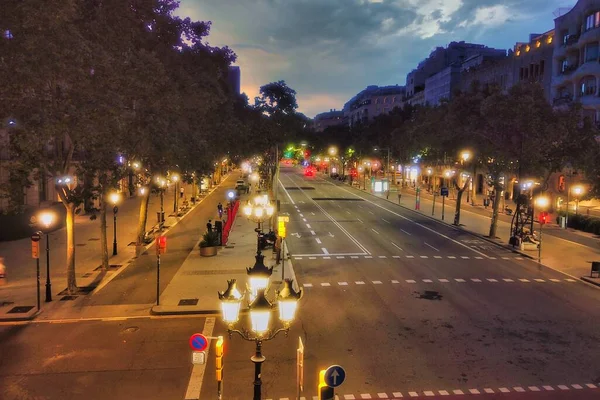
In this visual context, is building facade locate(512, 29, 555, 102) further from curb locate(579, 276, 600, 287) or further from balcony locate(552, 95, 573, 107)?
curb locate(579, 276, 600, 287)

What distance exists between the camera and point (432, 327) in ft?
54.9

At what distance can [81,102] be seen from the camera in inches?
704

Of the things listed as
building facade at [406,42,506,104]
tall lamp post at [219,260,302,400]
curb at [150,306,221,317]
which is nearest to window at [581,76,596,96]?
curb at [150,306,221,317]

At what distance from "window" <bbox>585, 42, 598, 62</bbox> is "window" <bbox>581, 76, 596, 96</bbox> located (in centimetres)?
190

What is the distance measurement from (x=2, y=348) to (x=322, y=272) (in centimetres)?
1435

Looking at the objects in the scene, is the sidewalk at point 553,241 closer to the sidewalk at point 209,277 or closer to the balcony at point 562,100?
the balcony at point 562,100

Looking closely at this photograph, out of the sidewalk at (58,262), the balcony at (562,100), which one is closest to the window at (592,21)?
the balcony at (562,100)

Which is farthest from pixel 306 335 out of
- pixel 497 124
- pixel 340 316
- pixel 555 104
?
pixel 555 104

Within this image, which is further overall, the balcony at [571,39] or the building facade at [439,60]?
the building facade at [439,60]

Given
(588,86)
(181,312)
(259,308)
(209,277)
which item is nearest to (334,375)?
(259,308)

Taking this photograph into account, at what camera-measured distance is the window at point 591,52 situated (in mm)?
46394

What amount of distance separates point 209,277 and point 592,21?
1761 inches

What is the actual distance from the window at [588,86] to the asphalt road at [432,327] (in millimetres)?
25799

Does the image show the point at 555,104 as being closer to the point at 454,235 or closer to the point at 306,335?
the point at 454,235
